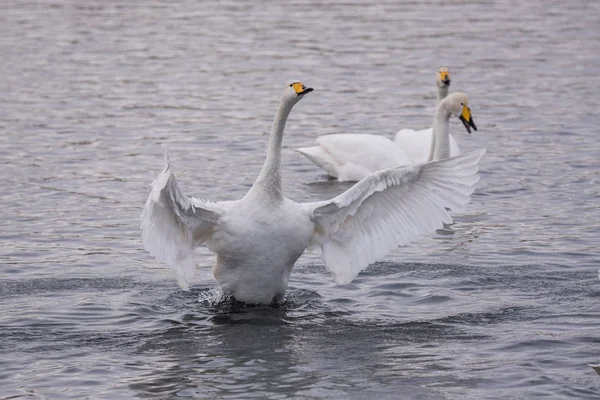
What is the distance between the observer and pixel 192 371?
8.84m

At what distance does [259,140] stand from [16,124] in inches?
150

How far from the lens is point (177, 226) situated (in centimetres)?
980

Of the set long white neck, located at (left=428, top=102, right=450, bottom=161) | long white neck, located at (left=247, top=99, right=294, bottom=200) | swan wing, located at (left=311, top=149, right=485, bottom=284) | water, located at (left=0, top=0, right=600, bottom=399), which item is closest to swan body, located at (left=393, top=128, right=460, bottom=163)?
long white neck, located at (left=428, top=102, right=450, bottom=161)

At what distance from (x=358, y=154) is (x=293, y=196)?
1.32 metres

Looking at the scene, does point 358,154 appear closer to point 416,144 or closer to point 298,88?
point 416,144

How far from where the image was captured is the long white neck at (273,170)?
9.88 metres

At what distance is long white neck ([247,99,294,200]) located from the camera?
9875 mm

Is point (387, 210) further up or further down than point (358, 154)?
further down

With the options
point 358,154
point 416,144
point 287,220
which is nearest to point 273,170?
point 287,220

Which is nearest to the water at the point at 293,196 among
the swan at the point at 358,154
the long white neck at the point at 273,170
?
the swan at the point at 358,154

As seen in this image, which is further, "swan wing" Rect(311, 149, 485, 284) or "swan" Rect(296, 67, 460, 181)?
"swan" Rect(296, 67, 460, 181)

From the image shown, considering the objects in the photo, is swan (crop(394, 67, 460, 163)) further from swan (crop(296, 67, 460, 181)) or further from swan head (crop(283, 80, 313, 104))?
swan head (crop(283, 80, 313, 104))

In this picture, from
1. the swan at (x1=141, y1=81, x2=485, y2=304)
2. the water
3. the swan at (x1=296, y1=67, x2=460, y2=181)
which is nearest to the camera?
the water

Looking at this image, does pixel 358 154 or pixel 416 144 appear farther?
pixel 416 144
